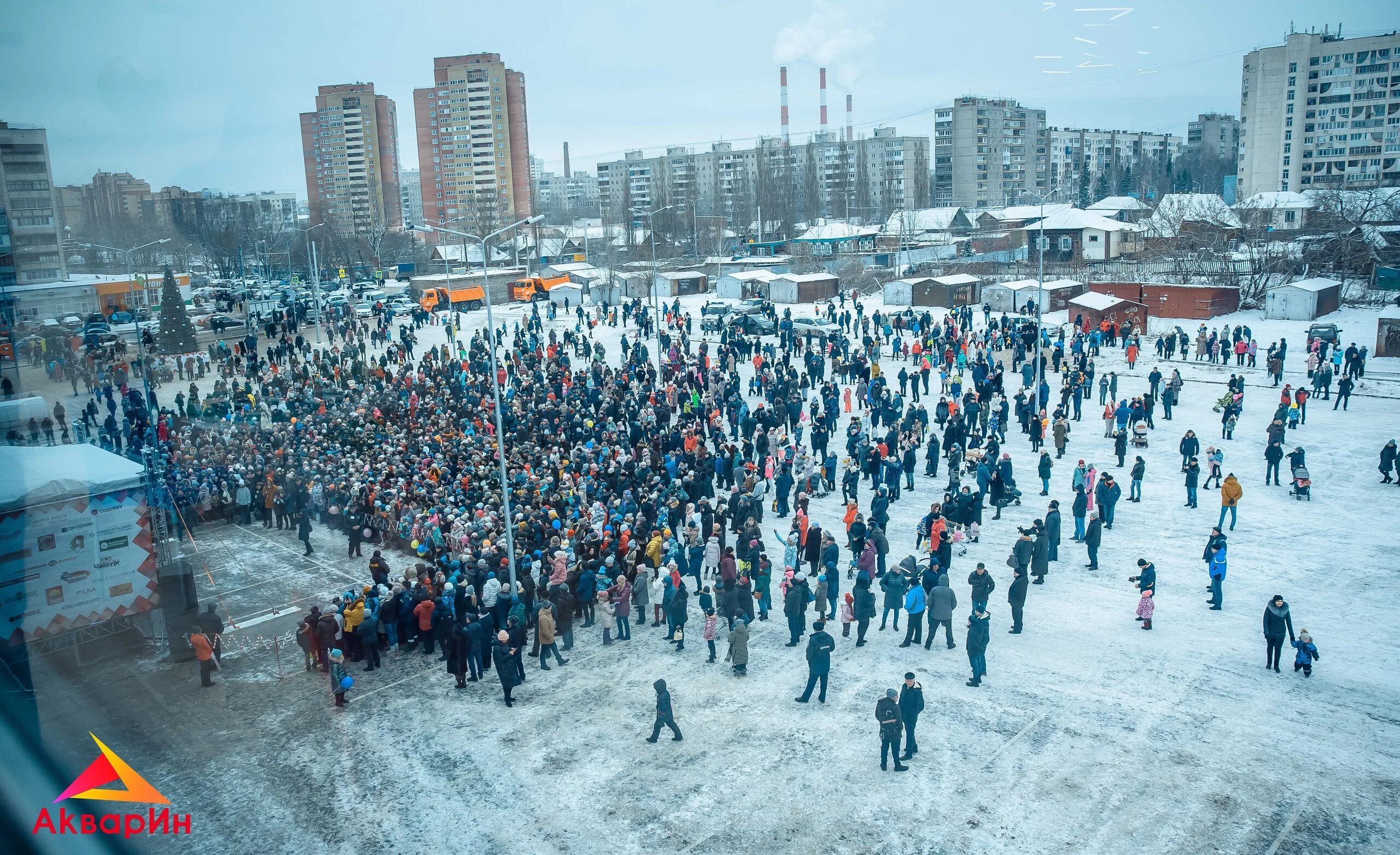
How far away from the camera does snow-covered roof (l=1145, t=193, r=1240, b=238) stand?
160 feet

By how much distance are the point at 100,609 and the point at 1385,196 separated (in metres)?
58.5

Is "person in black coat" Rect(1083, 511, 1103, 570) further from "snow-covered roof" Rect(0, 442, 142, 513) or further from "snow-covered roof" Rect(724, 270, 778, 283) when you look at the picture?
"snow-covered roof" Rect(724, 270, 778, 283)

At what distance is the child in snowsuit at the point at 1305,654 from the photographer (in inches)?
→ 415

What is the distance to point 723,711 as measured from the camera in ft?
34.9

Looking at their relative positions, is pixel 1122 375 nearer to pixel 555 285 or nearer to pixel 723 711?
pixel 723 711

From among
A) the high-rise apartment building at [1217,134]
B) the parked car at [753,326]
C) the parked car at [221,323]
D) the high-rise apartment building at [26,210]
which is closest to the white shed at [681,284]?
the parked car at [753,326]

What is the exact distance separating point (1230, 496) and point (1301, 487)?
109 inches

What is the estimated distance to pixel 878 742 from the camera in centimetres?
980

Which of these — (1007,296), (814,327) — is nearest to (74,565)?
(814,327)

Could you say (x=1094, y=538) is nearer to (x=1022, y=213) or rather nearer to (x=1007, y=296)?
(x=1007, y=296)

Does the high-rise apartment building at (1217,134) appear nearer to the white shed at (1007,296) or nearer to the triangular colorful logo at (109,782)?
the white shed at (1007,296)

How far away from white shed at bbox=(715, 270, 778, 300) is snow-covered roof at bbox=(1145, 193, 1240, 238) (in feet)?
69.7

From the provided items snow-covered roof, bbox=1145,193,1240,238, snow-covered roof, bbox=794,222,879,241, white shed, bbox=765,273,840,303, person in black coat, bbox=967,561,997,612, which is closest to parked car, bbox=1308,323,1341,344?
snow-covered roof, bbox=1145,193,1240,238

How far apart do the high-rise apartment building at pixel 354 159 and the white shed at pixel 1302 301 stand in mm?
83392
